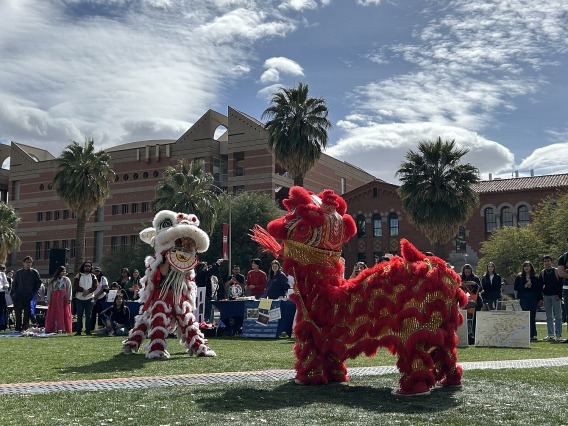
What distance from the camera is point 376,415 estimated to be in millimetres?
5301

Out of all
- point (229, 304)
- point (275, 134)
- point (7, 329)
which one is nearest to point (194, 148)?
point (275, 134)

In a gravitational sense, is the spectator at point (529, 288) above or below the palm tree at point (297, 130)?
below

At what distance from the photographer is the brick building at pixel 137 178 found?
56781mm

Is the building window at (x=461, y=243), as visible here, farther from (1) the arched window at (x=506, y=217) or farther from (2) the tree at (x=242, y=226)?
(2) the tree at (x=242, y=226)

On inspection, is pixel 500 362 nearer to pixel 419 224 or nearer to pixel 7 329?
pixel 7 329

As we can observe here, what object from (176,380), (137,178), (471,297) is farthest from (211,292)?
(137,178)

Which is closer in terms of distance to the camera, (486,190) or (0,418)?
(0,418)

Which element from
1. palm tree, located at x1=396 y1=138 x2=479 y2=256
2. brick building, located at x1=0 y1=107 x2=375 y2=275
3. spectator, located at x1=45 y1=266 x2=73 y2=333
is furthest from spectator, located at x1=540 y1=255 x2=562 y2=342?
brick building, located at x1=0 y1=107 x2=375 y2=275

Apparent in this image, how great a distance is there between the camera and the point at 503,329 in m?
12.8

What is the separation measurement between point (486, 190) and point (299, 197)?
4722cm

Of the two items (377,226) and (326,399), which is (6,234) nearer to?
(377,226)

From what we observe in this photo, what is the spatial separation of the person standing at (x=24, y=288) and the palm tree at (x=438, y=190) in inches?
920

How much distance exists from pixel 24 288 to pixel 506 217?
41.5m

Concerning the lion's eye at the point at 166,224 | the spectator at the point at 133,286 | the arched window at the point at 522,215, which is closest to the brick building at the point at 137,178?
the arched window at the point at 522,215
